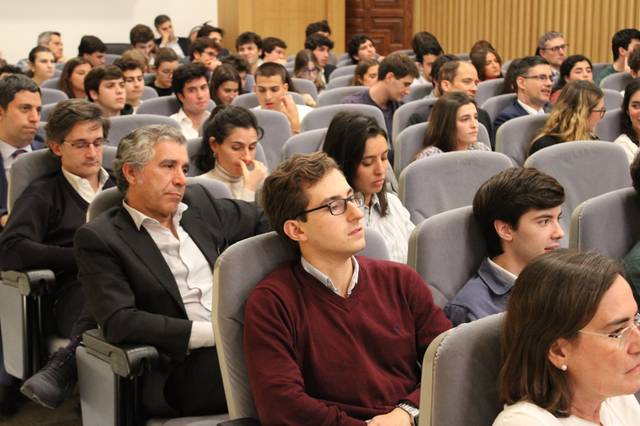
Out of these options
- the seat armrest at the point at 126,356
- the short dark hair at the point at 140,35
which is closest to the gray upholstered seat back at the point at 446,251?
the seat armrest at the point at 126,356

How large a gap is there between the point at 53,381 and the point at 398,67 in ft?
12.5

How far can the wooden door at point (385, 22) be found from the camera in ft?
44.0

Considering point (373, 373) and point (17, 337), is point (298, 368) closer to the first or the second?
point (373, 373)

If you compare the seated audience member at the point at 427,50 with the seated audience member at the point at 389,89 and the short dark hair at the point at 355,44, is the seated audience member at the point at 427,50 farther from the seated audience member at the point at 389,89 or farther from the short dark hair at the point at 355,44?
the seated audience member at the point at 389,89

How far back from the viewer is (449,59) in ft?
23.1

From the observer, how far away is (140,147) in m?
3.09

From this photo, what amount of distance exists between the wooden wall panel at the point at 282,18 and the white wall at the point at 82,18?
593 mm

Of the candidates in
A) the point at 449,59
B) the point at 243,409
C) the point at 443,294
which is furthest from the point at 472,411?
the point at 449,59

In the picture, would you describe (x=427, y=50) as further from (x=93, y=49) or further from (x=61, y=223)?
(x=61, y=223)

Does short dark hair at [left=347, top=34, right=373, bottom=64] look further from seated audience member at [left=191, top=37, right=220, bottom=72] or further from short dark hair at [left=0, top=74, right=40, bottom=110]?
short dark hair at [left=0, top=74, right=40, bottom=110]

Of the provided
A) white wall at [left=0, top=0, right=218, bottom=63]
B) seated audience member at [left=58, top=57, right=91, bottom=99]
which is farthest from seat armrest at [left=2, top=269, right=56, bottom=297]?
white wall at [left=0, top=0, right=218, bottom=63]

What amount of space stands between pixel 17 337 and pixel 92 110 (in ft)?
3.04

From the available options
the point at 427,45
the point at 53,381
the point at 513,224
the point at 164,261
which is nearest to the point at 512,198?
the point at 513,224

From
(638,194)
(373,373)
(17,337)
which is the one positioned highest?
(638,194)
